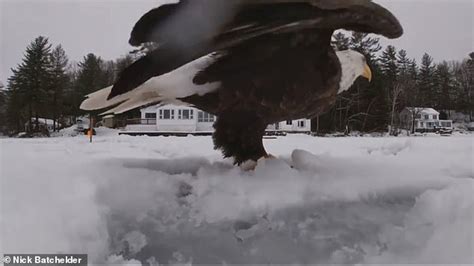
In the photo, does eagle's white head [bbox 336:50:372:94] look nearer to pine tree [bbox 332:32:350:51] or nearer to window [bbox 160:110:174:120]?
pine tree [bbox 332:32:350:51]

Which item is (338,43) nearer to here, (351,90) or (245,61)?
(245,61)

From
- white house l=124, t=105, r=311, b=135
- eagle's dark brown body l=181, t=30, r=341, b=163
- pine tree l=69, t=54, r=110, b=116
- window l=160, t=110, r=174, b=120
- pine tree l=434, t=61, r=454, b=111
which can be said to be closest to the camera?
eagle's dark brown body l=181, t=30, r=341, b=163

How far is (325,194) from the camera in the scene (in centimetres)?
117

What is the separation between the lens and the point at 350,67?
206 centimetres

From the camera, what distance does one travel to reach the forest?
49.9ft

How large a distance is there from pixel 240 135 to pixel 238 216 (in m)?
0.86

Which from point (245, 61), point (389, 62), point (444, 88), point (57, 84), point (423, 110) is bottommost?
point (245, 61)

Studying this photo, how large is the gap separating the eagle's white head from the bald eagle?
1cm

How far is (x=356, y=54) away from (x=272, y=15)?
106 cm

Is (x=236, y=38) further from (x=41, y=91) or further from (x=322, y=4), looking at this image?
(x=41, y=91)

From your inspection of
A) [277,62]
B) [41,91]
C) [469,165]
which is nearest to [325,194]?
[277,62]

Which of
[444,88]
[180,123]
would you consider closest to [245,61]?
[180,123]

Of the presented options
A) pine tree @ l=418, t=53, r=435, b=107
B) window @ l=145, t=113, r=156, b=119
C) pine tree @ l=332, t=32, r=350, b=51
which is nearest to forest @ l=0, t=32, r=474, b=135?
pine tree @ l=418, t=53, r=435, b=107

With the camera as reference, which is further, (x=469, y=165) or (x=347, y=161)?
(x=347, y=161)
